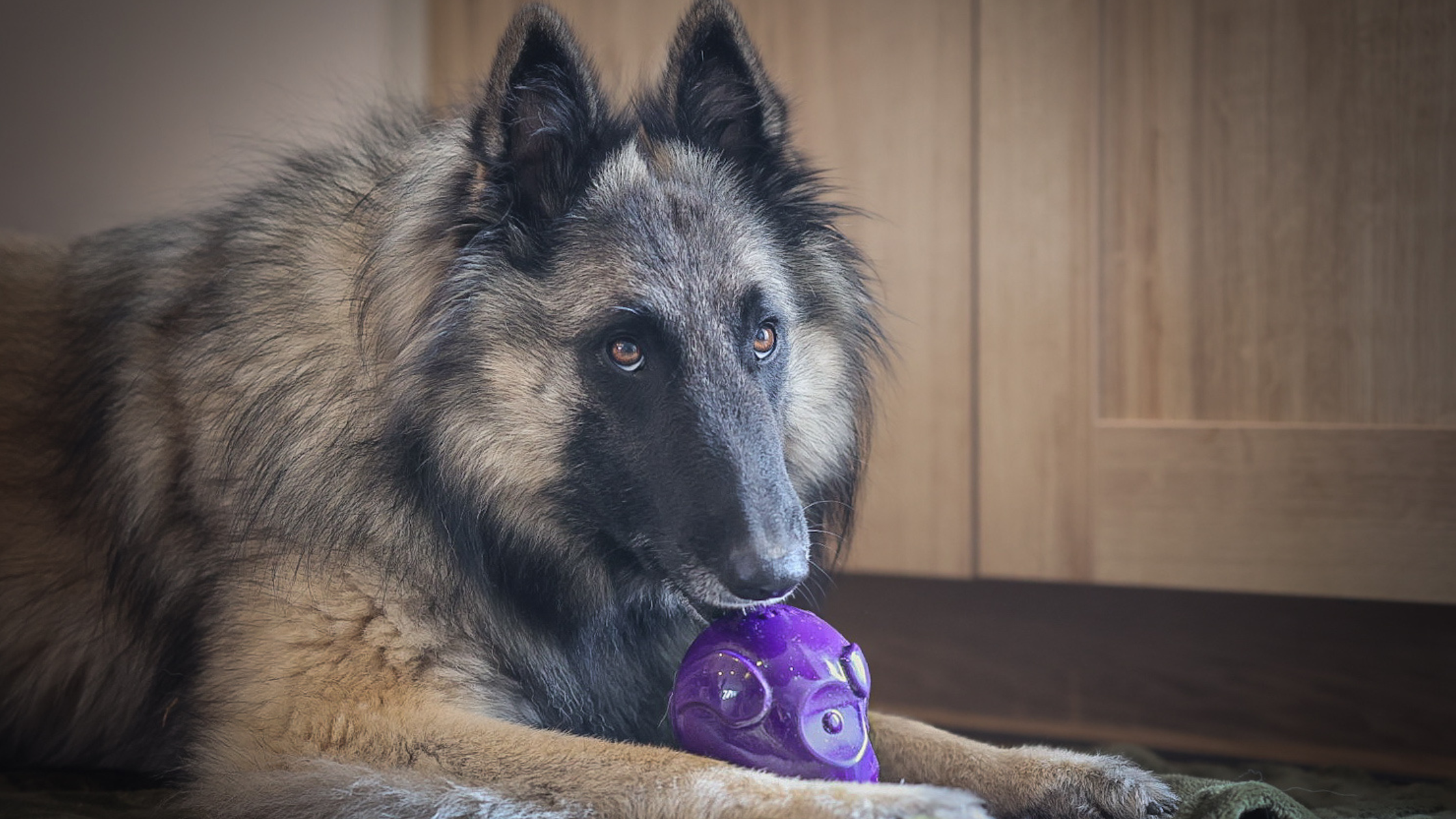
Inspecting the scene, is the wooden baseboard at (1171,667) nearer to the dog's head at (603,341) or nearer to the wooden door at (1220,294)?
the wooden door at (1220,294)

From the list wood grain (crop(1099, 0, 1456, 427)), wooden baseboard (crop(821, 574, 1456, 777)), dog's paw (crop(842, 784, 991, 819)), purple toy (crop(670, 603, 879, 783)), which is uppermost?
wood grain (crop(1099, 0, 1456, 427))

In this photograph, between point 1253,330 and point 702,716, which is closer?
point 702,716

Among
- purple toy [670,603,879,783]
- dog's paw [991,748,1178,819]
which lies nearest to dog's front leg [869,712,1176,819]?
dog's paw [991,748,1178,819]

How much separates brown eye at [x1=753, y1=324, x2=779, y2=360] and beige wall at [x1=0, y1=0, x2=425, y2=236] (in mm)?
1098

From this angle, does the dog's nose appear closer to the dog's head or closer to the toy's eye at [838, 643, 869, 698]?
the dog's head

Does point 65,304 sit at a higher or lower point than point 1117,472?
higher

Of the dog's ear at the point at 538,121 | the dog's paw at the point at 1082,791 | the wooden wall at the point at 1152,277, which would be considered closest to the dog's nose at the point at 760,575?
the dog's paw at the point at 1082,791

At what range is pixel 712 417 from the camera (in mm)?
1250

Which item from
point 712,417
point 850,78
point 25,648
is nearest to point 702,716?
point 712,417

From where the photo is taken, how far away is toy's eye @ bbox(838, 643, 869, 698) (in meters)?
1.23

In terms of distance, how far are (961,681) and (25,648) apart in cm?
188

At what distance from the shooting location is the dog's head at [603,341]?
124 centimetres

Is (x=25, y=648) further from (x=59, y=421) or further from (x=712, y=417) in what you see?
(x=712, y=417)

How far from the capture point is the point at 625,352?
130 cm
